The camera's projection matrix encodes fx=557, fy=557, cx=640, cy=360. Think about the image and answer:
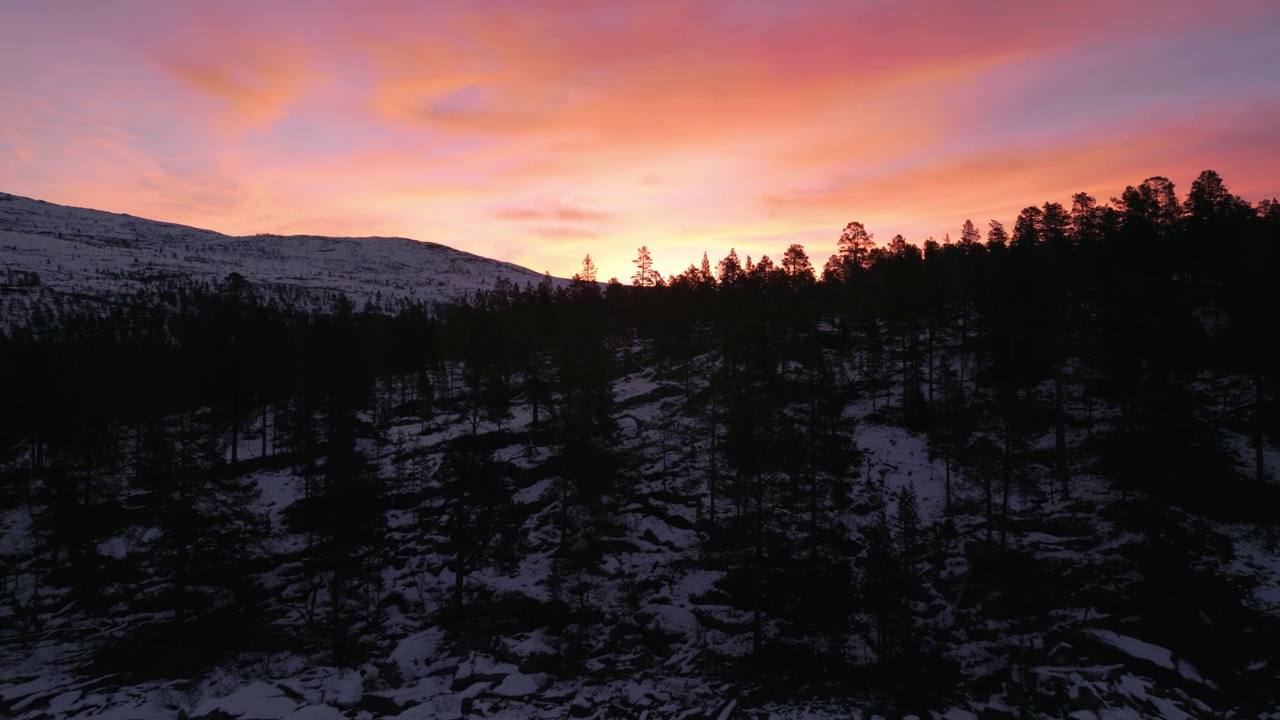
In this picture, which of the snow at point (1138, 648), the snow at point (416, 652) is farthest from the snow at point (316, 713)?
the snow at point (1138, 648)

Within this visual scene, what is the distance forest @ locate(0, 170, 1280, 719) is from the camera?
26000 mm

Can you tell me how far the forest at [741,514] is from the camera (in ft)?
85.3

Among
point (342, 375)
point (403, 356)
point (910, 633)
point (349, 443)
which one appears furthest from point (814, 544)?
point (403, 356)

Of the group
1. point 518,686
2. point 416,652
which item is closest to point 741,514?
point 518,686

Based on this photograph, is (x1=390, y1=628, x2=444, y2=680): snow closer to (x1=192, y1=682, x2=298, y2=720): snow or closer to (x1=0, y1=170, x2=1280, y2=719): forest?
(x1=0, y1=170, x2=1280, y2=719): forest

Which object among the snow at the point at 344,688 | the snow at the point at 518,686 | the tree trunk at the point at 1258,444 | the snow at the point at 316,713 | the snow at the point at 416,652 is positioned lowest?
the snow at the point at 518,686

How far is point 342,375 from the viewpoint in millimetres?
48969

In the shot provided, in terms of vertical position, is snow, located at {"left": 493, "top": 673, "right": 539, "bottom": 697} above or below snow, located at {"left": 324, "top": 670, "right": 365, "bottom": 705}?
below

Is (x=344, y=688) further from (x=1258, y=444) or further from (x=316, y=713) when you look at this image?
(x=1258, y=444)

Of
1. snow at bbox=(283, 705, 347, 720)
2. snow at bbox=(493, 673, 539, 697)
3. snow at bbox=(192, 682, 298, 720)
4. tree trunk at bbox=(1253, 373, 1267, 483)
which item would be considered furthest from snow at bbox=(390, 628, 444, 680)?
tree trunk at bbox=(1253, 373, 1267, 483)

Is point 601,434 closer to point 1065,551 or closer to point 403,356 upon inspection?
point 1065,551

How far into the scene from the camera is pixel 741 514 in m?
37.6

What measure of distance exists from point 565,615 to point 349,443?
1581 cm

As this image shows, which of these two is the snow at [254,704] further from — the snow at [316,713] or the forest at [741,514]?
the forest at [741,514]
